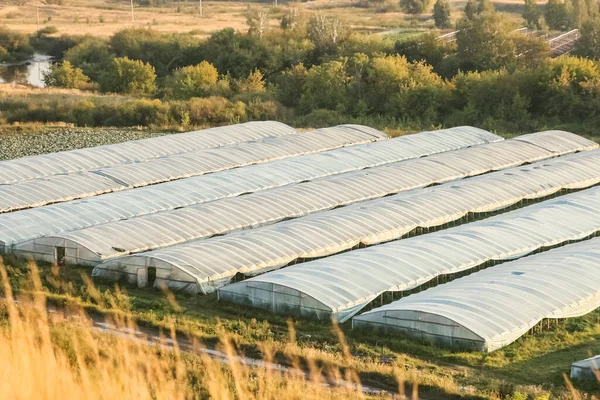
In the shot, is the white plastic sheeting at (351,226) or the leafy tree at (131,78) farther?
the leafy tree at (131,78)

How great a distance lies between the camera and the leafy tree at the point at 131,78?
208 feet

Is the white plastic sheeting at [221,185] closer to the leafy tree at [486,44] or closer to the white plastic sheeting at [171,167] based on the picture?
the white plastic sheeting at [171,167]

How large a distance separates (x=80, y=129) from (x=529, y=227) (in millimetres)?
29352

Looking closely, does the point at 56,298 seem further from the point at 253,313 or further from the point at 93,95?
the point at 93,95

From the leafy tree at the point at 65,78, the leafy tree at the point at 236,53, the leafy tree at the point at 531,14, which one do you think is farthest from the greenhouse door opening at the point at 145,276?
the leafy tree at the point at 531,14

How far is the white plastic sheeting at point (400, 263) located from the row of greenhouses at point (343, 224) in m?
0.05

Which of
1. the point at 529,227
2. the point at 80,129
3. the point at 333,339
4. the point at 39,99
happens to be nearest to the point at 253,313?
the point at 333,339

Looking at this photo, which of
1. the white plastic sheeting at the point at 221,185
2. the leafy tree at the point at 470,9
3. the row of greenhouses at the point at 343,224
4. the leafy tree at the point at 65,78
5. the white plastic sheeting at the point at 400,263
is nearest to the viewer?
the row of greenhouses at the point at 343,224

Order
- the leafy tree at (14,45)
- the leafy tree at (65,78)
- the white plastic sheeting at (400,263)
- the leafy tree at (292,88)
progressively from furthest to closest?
the leafy tree at (14,45), the leafy tree at (65,78), the leafy tree at (292,88), the white plastic sheeting at (400,263)

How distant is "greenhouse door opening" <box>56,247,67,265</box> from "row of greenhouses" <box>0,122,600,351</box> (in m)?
0.03

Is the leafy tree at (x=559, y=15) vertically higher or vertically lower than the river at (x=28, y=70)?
higher

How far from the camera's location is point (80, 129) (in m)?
49.8

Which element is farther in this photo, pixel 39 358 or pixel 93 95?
pixel 93 95

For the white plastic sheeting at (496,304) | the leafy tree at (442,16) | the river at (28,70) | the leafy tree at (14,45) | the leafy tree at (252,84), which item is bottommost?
the river at (28,70)
